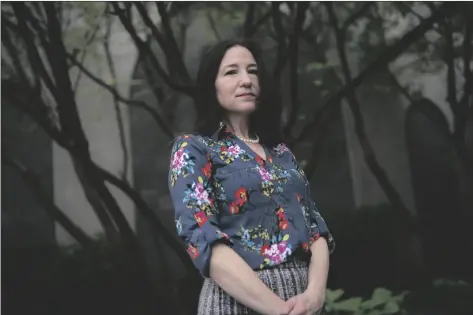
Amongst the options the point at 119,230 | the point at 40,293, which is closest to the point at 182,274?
the point at 119,230

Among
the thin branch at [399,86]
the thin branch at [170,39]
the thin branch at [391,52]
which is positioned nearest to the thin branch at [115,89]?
the thin branch at [170,39]

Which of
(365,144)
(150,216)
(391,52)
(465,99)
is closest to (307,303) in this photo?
(150,216)

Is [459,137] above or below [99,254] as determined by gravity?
above

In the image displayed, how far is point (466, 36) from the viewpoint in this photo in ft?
10.2

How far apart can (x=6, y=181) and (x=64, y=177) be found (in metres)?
0.30

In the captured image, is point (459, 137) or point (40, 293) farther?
point (459, 137)

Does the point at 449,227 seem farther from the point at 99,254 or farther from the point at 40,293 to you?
the point at 40,293

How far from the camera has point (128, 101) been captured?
2.95 m

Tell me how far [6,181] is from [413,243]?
7.28 ft

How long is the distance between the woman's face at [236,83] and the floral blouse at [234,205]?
9cm

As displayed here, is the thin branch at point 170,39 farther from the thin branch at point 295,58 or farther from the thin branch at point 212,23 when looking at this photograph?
the thin branch at point 295,58

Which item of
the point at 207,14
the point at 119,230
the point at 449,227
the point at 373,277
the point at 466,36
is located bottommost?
the point at 373,277

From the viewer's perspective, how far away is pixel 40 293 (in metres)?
2.83

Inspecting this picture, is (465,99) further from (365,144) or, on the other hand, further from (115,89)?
(115,89)
